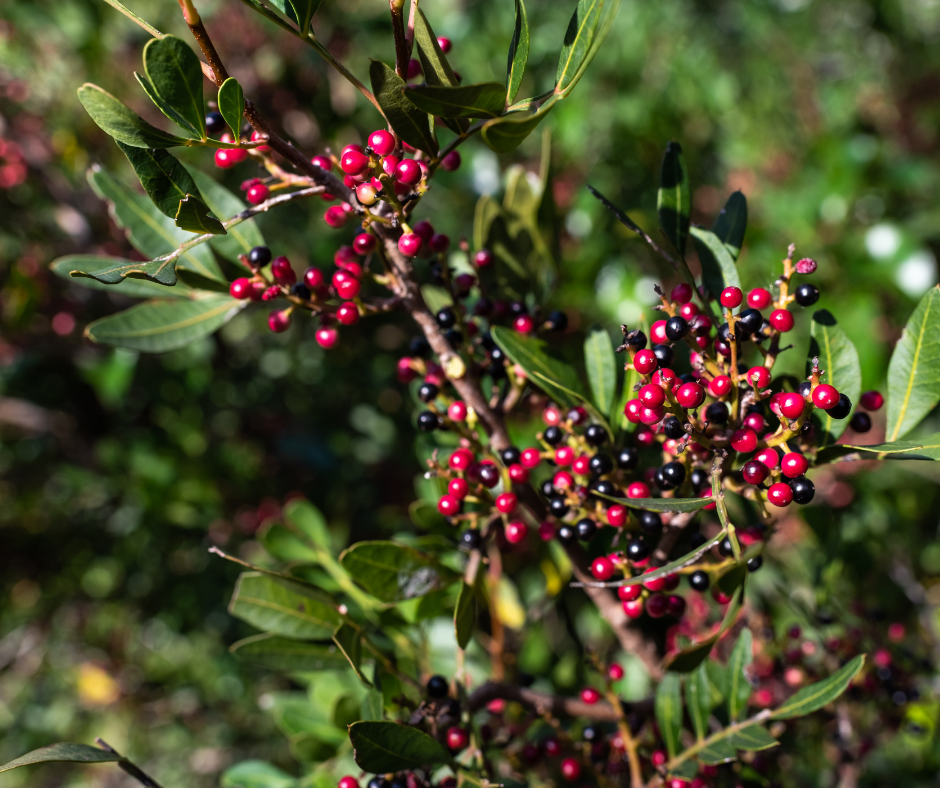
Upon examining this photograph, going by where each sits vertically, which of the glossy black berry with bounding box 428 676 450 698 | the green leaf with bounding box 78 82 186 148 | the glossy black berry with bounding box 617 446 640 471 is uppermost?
the green leaf with bounding box 78 82 186 148

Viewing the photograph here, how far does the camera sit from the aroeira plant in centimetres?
78

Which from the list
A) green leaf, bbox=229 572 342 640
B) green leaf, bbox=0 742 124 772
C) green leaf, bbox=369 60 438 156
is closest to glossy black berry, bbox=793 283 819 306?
green leaf, bbox=369 60 438 156

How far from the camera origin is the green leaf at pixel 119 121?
2.26 ft

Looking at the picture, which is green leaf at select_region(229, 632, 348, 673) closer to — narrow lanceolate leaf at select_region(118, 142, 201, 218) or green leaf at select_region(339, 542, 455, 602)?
green leaf at select_region(339, 542, 455, 602)

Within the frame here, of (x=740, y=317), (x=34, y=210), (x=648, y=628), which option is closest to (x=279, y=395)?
(x=34, y=210)

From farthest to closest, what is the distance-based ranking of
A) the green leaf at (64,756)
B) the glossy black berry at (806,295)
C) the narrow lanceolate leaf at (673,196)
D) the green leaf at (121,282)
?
the green leaf at (121,282)
the narrow lanceolate leaf at (673,196)
the glossy black berry at (806,295)
the green leaf at (64,756)

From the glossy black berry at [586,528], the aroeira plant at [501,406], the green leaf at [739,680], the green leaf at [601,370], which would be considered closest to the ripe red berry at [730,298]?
the aroeira plant at [501,406]

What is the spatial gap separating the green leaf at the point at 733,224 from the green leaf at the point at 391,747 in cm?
82

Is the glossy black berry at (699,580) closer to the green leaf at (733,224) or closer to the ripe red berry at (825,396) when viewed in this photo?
the ripe red berry at (825,396)

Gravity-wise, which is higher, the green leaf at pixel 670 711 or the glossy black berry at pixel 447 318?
the glossy black berry at pixel 447 318

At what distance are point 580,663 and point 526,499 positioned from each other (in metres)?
0.74

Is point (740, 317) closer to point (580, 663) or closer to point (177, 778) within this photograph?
point (580, 663)

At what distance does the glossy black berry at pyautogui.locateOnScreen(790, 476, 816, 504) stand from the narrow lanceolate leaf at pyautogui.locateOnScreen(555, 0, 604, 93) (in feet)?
1.79

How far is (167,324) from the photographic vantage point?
44.9 inches
